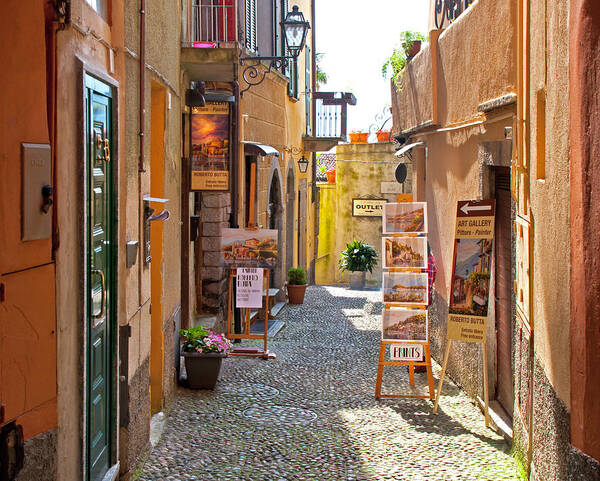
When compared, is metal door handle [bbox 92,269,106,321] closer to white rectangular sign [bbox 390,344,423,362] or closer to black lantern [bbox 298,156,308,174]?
white rectangular sign [bbox 390,344,423,362]

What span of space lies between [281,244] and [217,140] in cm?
689

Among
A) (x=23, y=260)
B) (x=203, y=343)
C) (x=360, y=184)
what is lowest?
(x=203, y=343)

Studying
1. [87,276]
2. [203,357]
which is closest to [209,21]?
[203,357]

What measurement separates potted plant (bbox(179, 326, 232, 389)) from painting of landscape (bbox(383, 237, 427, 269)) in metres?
1.90

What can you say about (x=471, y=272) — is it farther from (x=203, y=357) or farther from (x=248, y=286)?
(x=248, y=286)

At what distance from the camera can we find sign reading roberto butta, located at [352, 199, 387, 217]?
26278mm

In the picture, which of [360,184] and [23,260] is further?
[360,184]

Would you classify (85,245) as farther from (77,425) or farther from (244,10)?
(244,10)

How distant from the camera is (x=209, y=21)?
1053 centimetres

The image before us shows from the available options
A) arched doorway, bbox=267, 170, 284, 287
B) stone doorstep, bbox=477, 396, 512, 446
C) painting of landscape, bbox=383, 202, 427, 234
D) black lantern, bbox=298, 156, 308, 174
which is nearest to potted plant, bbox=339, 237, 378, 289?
black lantern, bbox=298, 156, 308, 174

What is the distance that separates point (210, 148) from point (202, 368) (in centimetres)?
253

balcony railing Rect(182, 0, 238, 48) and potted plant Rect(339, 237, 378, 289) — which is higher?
balcony railing Rect(182, 0, 238, 48)

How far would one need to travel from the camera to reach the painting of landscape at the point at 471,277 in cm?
751

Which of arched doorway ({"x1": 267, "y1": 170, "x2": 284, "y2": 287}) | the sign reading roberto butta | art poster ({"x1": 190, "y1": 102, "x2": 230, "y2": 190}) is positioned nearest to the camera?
art poster ({"x1": 190, "y1": 102, "x2": 230, "y2": 190})
